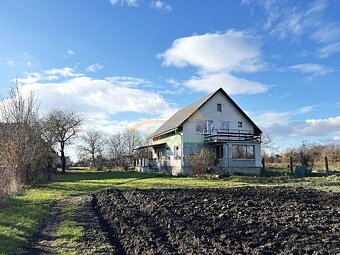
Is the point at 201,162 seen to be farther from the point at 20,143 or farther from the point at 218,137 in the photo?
the point at 20,143

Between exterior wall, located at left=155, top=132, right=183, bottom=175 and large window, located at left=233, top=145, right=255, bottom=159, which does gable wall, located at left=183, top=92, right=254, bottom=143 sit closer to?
exterior wall, located at left=155, top=132, right=183, bottom=175

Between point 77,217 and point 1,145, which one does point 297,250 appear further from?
point 1,145

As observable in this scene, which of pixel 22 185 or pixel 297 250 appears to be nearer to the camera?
pixel 297 250

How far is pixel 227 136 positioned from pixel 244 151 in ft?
6.66

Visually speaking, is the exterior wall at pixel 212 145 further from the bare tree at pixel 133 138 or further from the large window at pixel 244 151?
the bare tree at pixel 133 138

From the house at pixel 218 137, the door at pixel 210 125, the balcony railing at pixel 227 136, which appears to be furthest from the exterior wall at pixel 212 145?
the balcony railing at pixel 227 136

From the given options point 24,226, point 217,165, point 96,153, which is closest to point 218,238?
point 24,226

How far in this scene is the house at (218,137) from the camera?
112ft

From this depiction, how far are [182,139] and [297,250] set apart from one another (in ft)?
99.0

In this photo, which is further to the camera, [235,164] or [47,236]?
[235,164]

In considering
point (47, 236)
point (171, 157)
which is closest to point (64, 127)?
point (171, 157)

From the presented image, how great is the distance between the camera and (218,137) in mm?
34719

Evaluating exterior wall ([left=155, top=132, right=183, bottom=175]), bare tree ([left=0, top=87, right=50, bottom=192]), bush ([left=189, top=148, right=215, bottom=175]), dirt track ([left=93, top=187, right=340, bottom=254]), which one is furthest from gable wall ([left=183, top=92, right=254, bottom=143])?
dirt track ([left=93, top=187, right=340, bottom=254])

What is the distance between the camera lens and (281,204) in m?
11.3
